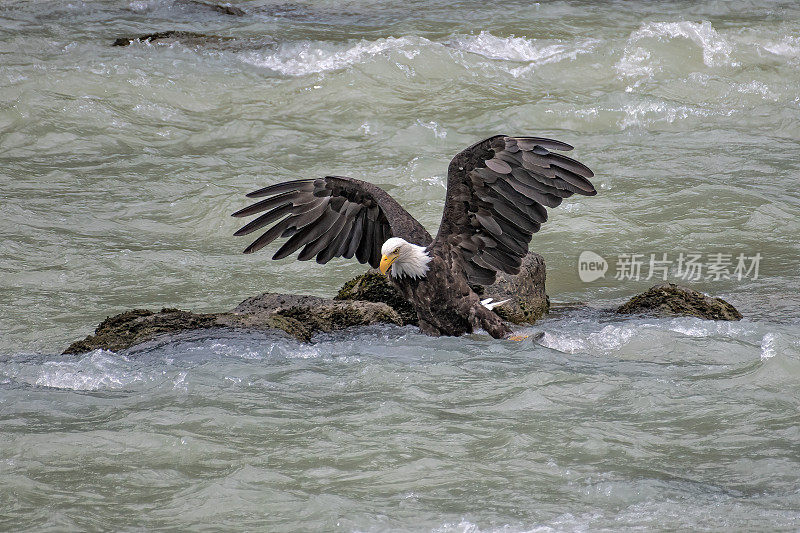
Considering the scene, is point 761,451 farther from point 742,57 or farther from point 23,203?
point 742,57

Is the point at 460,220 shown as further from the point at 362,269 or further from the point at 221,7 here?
the point at 221,7

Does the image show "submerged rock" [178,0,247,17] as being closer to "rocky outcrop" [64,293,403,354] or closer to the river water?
the river water

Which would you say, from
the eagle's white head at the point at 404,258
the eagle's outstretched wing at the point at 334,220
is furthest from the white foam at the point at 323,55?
the eagle's white head at the point at 404,258

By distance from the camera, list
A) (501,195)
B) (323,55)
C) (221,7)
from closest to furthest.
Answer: (501,195), (323,55), (221,7)

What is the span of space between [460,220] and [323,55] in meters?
8.70

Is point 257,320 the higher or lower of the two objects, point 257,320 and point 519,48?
the lower

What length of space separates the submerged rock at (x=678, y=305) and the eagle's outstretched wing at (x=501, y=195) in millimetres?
826

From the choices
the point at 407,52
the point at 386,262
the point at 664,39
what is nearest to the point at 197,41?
the point at 407,52

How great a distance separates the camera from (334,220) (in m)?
6.76

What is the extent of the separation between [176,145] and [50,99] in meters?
2.04

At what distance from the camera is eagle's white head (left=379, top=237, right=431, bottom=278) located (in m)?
5.89

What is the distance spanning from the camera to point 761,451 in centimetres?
428

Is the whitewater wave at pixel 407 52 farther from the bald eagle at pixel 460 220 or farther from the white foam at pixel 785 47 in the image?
the bald eagle at pixel 460 220

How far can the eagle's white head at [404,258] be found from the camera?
5891 mm
